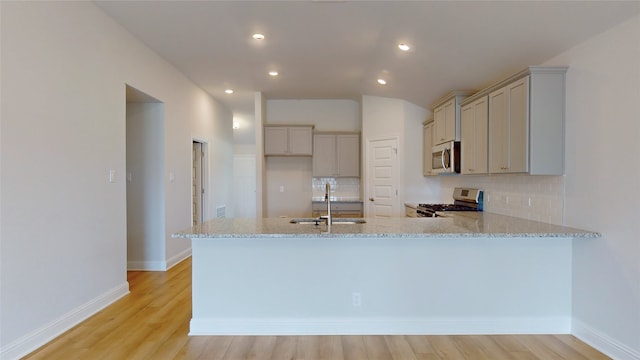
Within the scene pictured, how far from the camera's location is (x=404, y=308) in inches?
109

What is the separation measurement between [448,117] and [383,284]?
8.33ft

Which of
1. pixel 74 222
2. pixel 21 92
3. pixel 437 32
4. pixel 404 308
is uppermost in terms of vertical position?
pixel 437 32

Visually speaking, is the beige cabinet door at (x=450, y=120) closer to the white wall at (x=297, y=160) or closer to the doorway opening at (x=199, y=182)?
the white wall at (x=297, y=160)

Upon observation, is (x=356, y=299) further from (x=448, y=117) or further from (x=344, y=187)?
(x=344, y=187)

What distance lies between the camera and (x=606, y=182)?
247 centimetres

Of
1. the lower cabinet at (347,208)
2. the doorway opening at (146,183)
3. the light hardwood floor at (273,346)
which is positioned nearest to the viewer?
the light hardwood floor at (273,346)

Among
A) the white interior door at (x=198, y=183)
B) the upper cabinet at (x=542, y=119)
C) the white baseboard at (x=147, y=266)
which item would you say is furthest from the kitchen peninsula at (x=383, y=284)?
the white interior door at (x=198, y=183)

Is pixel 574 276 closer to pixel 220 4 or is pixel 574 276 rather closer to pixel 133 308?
pixel 220 4

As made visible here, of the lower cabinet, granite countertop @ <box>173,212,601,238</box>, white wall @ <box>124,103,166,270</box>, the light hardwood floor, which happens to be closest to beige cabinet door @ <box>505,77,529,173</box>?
granite countertop @ <box>173,212,601,238</box>

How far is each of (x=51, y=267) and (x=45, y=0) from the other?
1.96 m

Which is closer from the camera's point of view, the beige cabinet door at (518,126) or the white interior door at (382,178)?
the beige cabinet door at (518,126)

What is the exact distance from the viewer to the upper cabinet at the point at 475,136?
357cm

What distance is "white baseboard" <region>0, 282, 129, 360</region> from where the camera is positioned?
2322 millimetres

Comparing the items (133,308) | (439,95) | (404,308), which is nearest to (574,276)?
(404,308)
